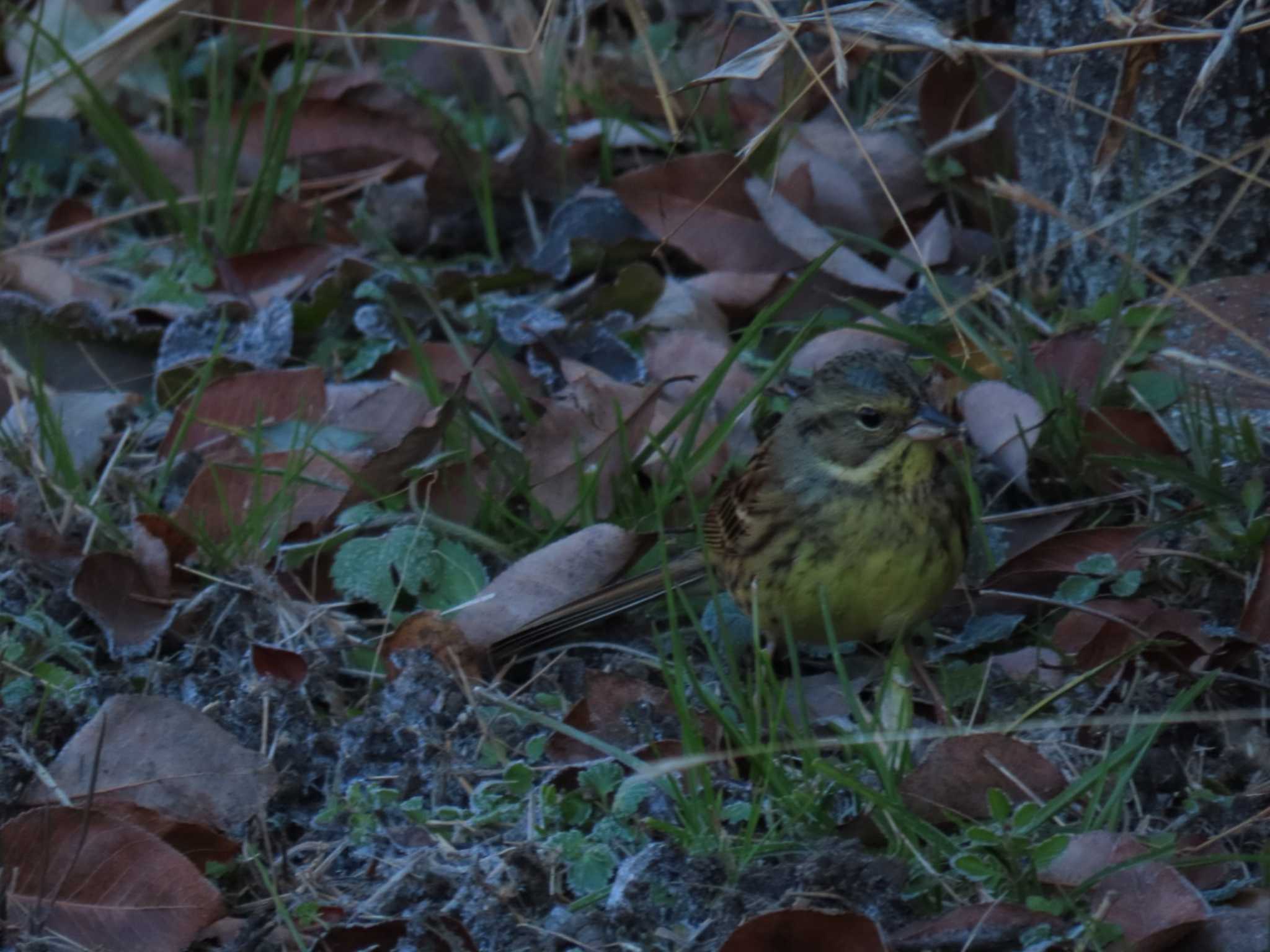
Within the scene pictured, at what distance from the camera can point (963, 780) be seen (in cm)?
298

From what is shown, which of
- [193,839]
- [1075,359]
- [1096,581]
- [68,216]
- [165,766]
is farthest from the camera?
[68,216]

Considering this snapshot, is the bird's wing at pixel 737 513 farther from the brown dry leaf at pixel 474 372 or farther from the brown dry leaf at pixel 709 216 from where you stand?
the brown dry leaf at pixel 709 216

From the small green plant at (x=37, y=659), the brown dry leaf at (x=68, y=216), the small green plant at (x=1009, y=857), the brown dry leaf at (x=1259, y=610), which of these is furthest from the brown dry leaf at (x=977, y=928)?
the brown dry leaf at (x=68, y=216)

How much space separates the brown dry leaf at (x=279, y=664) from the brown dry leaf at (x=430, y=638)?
177 millimetres

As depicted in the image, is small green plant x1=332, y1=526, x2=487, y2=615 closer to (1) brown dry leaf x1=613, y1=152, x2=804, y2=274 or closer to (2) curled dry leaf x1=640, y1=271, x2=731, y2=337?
(2) curled dry leaf x1=640, y1=271, x2=731, y2=337

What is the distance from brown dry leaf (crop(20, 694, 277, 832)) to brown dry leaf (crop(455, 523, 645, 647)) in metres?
0.62

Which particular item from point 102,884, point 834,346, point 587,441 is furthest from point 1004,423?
point 102,884

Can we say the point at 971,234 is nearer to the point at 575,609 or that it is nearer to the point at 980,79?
the point at 980,79

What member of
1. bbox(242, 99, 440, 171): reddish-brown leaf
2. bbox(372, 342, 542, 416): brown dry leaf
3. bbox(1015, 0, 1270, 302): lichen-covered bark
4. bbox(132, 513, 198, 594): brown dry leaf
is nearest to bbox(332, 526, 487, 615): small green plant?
bbox(132, 513, 198, 594): brown dry leaf

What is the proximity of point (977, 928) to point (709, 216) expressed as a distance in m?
2.81

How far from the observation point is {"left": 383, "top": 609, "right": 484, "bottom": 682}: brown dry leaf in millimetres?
3703

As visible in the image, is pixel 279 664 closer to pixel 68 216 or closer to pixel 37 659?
pixel 37 659

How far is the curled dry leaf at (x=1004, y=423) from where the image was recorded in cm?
403

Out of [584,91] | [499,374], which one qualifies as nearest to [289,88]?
[584,91]
